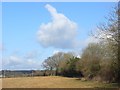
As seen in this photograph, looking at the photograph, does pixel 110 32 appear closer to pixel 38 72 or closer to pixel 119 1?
pixel 119 1

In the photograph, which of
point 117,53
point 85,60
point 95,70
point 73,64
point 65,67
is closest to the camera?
point 117,53

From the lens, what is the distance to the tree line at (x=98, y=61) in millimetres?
28375

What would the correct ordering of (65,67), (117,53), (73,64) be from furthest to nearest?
(65,67)
(73,64)
(117,53)

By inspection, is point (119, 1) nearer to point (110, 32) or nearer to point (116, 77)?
point (110, 32)

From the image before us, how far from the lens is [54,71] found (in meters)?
92.5

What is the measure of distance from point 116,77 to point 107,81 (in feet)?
14.3

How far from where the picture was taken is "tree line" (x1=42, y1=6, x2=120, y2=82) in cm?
2838

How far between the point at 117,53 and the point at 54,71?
6540 centimetres

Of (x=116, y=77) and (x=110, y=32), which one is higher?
(x=110, y=32)

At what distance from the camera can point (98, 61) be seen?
49281 millimetres

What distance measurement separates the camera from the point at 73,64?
76812 mm

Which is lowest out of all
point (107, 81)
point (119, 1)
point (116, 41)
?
point (107, 81)

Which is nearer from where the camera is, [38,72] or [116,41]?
[116,41]

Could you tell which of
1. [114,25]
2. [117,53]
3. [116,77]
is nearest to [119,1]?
[114,25]
